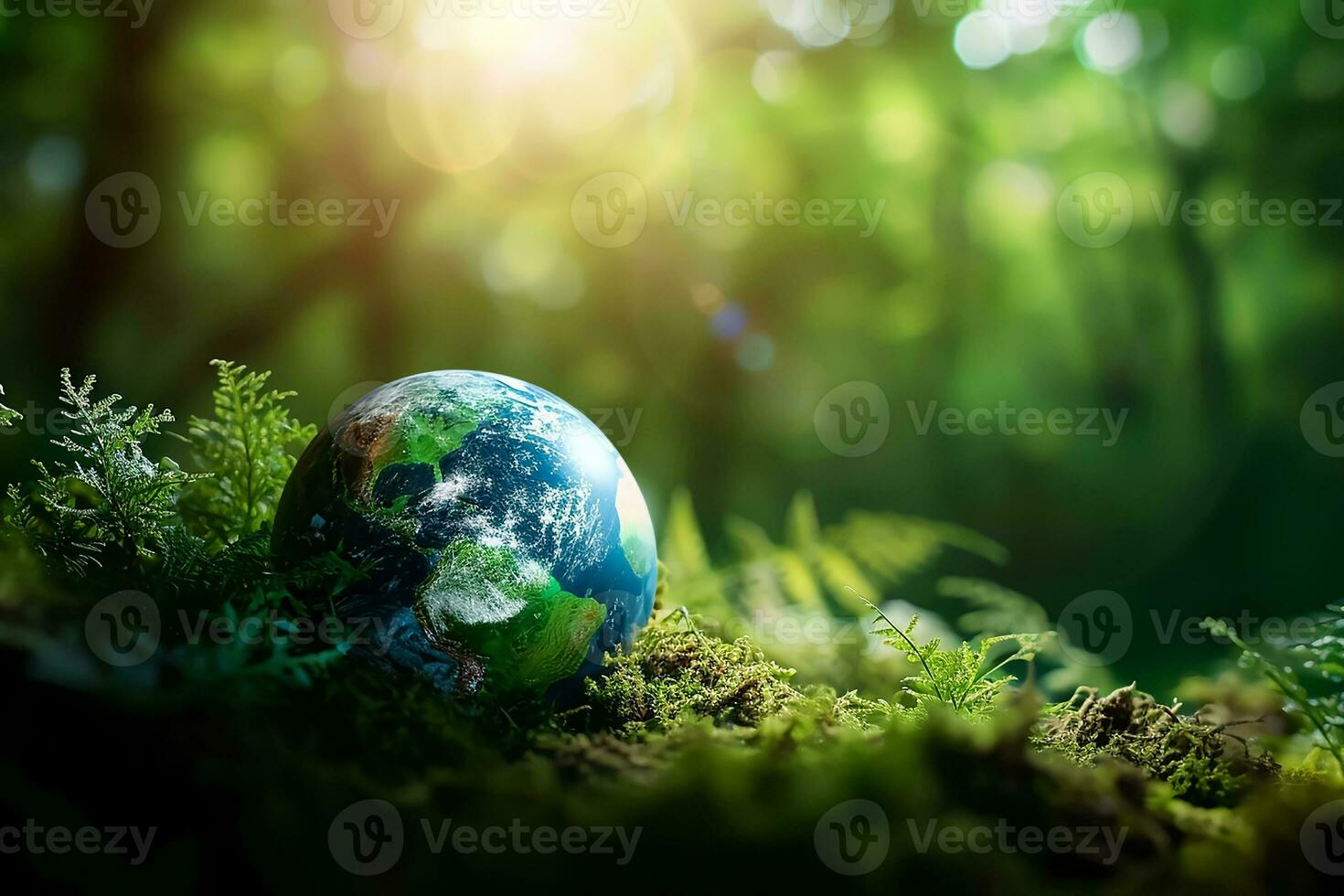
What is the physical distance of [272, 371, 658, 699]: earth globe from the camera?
9.02 ft

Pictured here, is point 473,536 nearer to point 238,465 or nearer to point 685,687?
point 685,687

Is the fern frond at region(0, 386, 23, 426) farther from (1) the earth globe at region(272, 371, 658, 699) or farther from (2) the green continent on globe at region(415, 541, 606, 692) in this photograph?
(2) the green continent on globe at region(415, 541, 606, 692)

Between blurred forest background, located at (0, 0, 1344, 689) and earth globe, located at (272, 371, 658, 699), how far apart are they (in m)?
4.37

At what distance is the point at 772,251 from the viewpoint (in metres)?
8.79

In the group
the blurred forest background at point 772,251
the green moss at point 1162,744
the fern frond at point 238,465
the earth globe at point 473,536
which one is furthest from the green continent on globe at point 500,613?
the blurred forest background at point 772,251

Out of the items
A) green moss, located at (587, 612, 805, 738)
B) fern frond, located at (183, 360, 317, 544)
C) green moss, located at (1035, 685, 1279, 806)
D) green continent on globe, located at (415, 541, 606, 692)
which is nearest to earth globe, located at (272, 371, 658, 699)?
green continent on globe, located at (415, 541, 606, 692)

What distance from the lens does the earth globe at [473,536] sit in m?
2.75

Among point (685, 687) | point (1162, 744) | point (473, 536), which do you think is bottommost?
point (685, 687)

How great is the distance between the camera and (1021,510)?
9594 millimetres

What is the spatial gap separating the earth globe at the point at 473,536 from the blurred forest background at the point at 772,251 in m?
4.37

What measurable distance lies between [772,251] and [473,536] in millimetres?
6550

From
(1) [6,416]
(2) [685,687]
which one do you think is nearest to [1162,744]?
(2) [685,687]

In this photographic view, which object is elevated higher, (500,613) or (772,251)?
(772,251)

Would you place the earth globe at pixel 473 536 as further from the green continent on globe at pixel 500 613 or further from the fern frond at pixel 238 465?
the fern frond at pixel 238 465
